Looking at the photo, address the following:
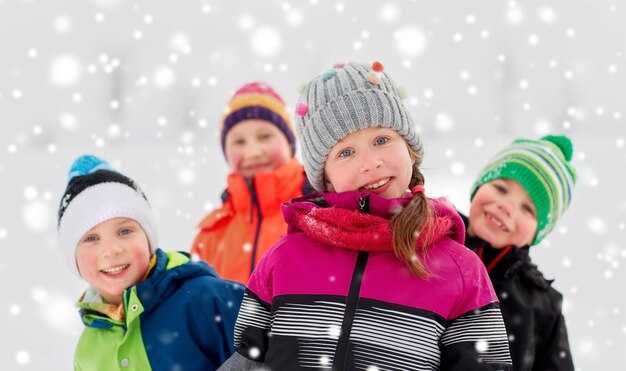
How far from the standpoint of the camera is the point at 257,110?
393 cm

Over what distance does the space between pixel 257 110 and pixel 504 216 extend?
1660 millimetres

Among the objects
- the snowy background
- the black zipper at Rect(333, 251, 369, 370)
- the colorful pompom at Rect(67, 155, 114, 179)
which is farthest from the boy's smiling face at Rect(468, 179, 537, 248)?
the snowy background

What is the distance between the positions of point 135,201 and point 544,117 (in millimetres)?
6326

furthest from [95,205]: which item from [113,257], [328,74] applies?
[328,74]

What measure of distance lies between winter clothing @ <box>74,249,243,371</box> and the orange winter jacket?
2.89 ft

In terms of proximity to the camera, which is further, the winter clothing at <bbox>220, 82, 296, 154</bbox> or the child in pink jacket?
the winter clothing at <bbox>220, 82, 296, 154</bbox>

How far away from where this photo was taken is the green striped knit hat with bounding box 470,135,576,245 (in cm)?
294

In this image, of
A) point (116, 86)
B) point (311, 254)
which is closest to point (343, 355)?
point (311, 254)

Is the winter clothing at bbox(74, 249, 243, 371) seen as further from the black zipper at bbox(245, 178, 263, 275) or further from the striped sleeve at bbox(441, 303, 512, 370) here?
the striped sleeve at bbox(441, 303, 512, 370)

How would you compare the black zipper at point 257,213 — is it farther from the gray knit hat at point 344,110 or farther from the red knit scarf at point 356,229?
the red knit scarf at point 356,229

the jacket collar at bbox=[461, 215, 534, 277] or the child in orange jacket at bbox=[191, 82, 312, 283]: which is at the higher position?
the child in orange jacket at bbox=[191, 82, 312, 283]

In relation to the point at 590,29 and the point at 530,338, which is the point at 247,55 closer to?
the point at 590,29

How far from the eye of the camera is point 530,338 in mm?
2658

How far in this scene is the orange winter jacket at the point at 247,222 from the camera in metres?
3.61
